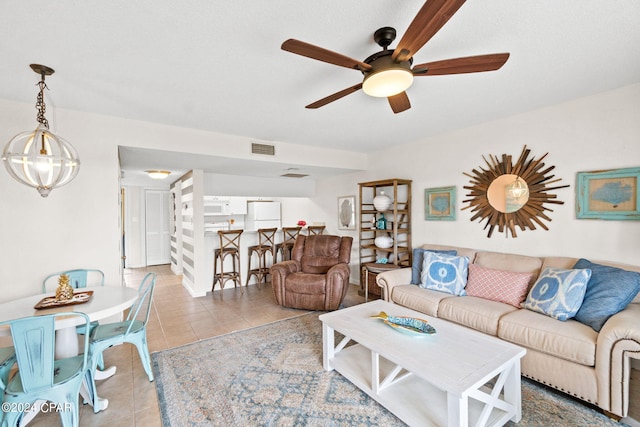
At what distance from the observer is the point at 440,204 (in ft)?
12.6

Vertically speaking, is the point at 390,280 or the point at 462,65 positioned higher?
the point at 462,65

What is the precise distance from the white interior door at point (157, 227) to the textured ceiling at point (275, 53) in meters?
5.28

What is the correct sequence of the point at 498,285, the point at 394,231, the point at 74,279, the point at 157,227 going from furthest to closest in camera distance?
1. the point at 157,227
2. the point at 394,231
3. the point at 498,285
4. the point at 74,279

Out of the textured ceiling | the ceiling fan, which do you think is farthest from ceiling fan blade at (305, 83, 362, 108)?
the textured ceiling

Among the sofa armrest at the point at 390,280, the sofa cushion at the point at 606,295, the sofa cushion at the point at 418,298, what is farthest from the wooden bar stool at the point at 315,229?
the sofa cushion at the point at 606,295

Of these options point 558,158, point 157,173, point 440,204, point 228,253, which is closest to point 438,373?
point 558,158

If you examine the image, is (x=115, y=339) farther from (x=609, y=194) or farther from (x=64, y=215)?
(x=609, y=194)

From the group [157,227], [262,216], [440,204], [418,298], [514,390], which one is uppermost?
[440,204]

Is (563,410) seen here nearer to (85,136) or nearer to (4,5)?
(4,5)

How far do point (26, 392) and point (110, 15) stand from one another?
2037 millimetres

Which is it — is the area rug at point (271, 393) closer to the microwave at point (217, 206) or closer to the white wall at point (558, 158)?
the white wall at point (558, 158)

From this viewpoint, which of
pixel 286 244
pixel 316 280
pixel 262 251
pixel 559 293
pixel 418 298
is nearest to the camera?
pixel 559 293

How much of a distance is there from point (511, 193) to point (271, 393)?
10.1 ft

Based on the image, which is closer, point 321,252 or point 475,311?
point 475,311
